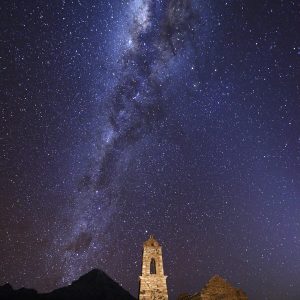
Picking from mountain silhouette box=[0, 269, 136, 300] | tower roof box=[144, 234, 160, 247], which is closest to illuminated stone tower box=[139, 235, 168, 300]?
tower roof box=[144, 234, 160, 247]

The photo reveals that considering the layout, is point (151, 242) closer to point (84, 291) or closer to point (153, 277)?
point (153, 277)

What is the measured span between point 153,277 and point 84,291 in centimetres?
2033

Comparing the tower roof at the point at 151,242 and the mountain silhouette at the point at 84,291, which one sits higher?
the tower roof at the point at 151,242

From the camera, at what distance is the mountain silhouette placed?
99.7 feet

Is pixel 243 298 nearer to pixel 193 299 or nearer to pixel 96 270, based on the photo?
pixel 193 299

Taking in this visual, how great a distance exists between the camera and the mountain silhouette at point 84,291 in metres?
30.4

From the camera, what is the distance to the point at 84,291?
120 ft

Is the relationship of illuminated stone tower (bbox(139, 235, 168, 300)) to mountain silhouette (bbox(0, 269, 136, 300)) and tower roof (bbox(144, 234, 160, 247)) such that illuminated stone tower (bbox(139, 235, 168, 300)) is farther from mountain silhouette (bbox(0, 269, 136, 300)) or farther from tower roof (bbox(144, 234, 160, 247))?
mountain silhouette (bbox(0, 269, 136, 300))

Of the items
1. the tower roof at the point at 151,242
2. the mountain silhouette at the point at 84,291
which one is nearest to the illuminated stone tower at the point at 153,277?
the tower roof at the point at 151,242

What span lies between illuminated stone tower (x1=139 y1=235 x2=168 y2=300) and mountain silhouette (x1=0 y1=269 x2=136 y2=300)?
1674 centimetres

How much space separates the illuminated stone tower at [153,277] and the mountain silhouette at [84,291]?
1674cm

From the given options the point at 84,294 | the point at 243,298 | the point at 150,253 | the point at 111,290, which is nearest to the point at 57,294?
the point at 84,294

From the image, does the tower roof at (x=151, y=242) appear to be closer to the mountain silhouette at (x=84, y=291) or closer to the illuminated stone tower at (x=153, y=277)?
the illuminated stone tower at (x=153, y=277)

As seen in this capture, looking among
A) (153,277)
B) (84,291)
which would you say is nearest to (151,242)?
(153,277)
